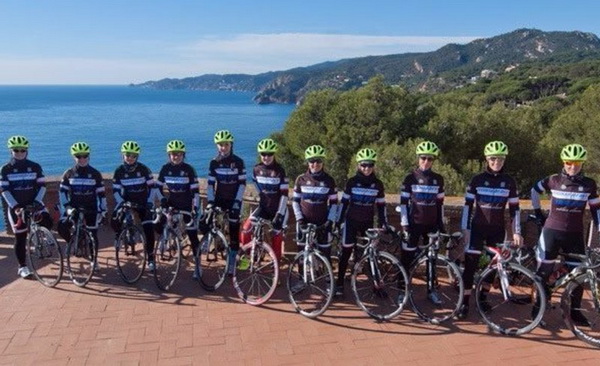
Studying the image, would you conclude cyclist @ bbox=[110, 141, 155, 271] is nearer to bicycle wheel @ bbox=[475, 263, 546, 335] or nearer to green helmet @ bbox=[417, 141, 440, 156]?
green helmet @ bbox=[417, 141, 440, 156]

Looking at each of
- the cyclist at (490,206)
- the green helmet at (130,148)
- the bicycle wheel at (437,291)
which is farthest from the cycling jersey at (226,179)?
the cyclist at (490,206)

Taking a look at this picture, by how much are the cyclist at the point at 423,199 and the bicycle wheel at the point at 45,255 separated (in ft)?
15.2

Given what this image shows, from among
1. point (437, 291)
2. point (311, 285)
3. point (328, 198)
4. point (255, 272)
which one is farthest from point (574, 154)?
point (255, 272)

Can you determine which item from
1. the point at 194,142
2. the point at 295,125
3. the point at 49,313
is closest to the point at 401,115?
the point at 295,125

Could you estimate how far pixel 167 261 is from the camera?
658cm

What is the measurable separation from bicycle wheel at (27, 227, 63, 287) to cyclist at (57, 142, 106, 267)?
1.00 feet

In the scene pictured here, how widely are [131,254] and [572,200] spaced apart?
18.7 feet

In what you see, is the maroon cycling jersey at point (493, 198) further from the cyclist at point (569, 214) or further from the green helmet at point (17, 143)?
the green helmet at point (17, 143)

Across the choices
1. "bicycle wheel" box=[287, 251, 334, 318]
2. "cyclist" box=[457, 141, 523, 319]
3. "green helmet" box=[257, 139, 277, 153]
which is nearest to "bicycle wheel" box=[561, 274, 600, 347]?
"cyclist" box=[457, 141, 523, 319]

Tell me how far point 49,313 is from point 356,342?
3.63m

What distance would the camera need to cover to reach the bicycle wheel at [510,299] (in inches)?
200

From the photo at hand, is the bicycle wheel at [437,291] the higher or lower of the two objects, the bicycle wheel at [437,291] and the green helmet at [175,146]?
the lower

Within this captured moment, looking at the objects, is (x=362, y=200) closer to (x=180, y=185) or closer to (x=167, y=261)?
(x=180, y=185)

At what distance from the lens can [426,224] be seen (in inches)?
220
